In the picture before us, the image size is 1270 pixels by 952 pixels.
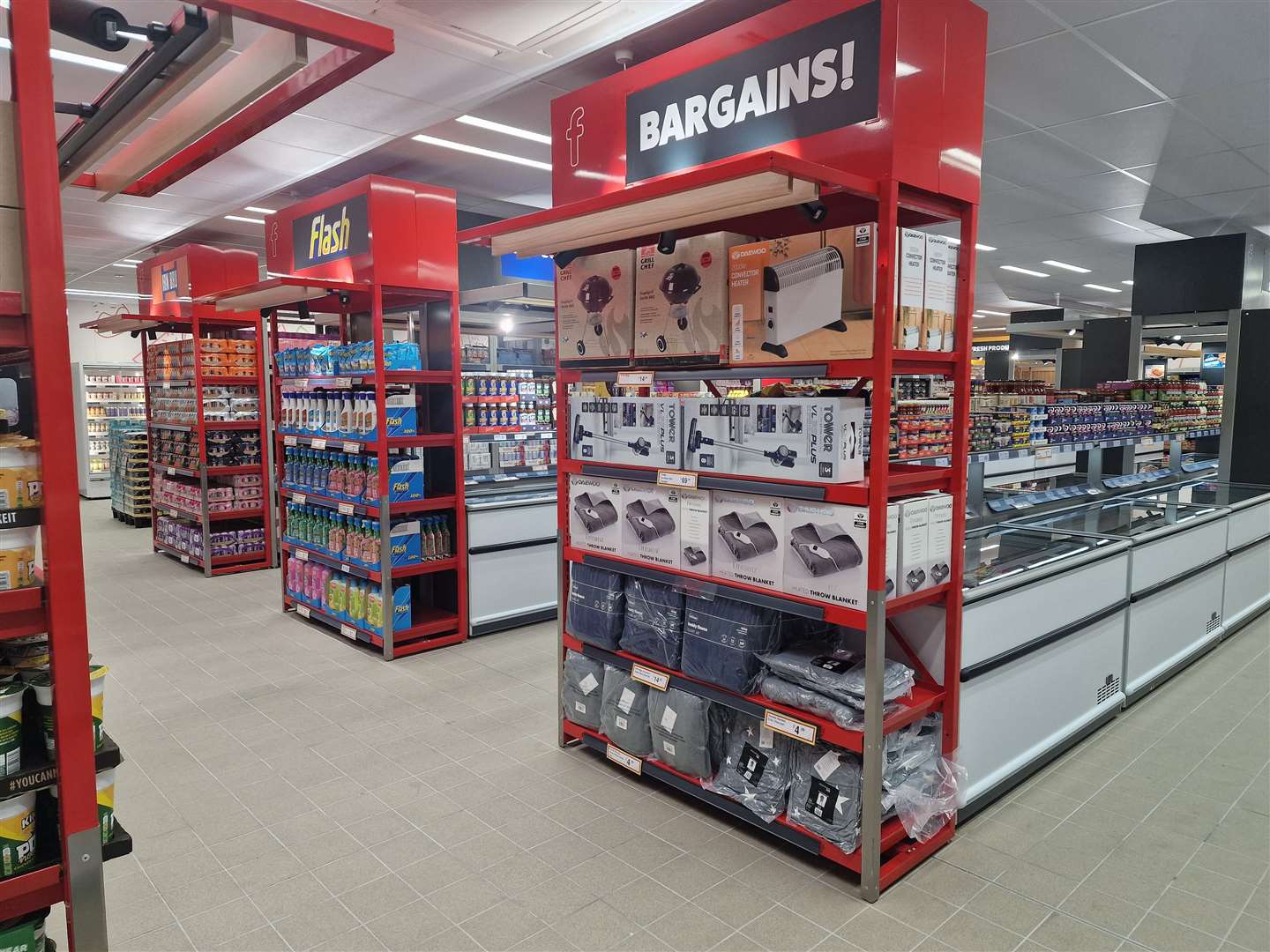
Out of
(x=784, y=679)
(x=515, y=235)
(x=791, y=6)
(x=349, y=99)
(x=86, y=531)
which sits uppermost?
(x=349, y=99)

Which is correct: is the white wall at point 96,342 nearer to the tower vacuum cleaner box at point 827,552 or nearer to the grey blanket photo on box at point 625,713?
the grey blanket photo on box at point 625,713

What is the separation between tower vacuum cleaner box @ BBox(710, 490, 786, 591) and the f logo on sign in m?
1.84

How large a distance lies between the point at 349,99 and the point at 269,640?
382cm

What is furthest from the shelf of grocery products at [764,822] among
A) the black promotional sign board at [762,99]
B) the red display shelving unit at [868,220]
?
the black promotional sign board at [762,99]

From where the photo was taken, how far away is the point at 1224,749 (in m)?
3.96

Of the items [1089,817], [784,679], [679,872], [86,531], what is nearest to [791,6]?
[784,679]

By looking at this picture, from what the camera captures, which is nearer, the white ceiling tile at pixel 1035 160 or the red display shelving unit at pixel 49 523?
the red display shelving unit at pixel 49 523

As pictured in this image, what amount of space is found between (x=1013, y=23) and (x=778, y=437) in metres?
2.81

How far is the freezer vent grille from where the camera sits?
4.15 meters

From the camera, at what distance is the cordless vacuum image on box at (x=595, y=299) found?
352 cm

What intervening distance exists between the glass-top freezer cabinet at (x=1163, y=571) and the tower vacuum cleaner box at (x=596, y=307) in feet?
8.67

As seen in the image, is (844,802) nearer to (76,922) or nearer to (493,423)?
(76,922)

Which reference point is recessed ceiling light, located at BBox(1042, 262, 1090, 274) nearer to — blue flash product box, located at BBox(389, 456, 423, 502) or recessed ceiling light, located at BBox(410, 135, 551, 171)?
recessed ceiling light, located at BBox(410, 135, 551, 171)

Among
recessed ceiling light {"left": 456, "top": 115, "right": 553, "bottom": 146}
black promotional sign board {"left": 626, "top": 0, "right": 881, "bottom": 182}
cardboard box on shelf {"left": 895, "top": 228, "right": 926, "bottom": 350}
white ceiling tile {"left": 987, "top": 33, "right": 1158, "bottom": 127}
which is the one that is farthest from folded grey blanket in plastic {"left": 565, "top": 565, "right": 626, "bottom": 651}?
recessed ceiling light {"left": 456, "top": 115, "right": 553, "bottom": 146}
